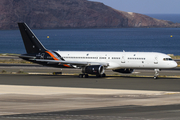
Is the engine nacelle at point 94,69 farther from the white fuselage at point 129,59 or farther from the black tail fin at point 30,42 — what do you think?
the black tail fin at point 30,42

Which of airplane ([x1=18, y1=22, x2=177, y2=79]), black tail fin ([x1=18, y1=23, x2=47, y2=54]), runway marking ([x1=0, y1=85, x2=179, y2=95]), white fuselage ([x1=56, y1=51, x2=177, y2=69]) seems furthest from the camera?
black tail fin ([x1=18, y1=23, x2=47, y2=54])

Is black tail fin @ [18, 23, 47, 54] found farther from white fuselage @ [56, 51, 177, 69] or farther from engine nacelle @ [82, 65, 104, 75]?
engine nacelle @ [82, 65, 104, 75]

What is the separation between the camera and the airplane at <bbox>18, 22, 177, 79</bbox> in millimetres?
52875

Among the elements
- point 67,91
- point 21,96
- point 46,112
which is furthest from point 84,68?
point 46,112

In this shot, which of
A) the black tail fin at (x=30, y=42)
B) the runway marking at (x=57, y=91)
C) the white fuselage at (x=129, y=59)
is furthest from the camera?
the black tail fin at (x=30, y=42)

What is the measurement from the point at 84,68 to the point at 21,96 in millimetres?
20936

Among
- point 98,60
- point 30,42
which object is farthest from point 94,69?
point 30,42

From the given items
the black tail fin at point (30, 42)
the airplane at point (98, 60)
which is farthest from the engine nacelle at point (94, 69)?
the black tail fin at point (30, 42)

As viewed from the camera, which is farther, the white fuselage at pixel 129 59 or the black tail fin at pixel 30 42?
the black tail fin at pixel 30 42

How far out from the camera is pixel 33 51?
59.1 m

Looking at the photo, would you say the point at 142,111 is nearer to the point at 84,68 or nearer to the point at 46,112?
the point at 46,112

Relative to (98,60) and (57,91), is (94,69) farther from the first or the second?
(57,91)

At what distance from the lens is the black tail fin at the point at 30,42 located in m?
59.0

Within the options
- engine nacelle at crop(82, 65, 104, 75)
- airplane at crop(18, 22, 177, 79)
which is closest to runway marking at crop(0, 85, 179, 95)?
engine nacelle at crop(82, 65, 104, 75)
